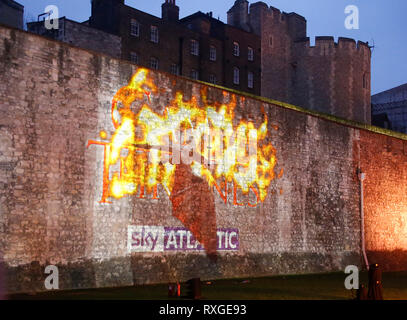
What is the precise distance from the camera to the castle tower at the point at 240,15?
48156 millimetres

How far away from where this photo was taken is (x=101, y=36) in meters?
36.6

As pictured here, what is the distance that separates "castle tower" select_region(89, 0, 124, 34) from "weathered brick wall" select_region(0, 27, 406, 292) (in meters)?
21.4

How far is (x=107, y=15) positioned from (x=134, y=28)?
196 cm

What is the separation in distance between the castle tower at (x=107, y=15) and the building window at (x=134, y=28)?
1.27 meters

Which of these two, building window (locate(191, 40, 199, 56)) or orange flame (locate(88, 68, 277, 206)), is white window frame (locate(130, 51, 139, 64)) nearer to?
building window (locate(191, 40, 199, 56))

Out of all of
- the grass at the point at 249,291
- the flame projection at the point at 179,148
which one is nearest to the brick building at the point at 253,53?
the flame projection at the point at 179,148

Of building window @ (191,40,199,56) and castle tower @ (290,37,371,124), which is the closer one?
castle tower @ (290,37,371,124)

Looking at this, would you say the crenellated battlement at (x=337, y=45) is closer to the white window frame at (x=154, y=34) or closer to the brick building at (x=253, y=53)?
the brick building at (x=253, y=53)

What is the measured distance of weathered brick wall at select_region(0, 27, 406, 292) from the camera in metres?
13.7

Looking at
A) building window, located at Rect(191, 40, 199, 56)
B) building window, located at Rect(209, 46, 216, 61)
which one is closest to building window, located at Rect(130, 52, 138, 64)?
building window, located at Rect(191, 40, 199, 56)

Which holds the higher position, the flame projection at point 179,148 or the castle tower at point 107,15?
the castle tower at point 107,15

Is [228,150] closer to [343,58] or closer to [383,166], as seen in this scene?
[383,166]
